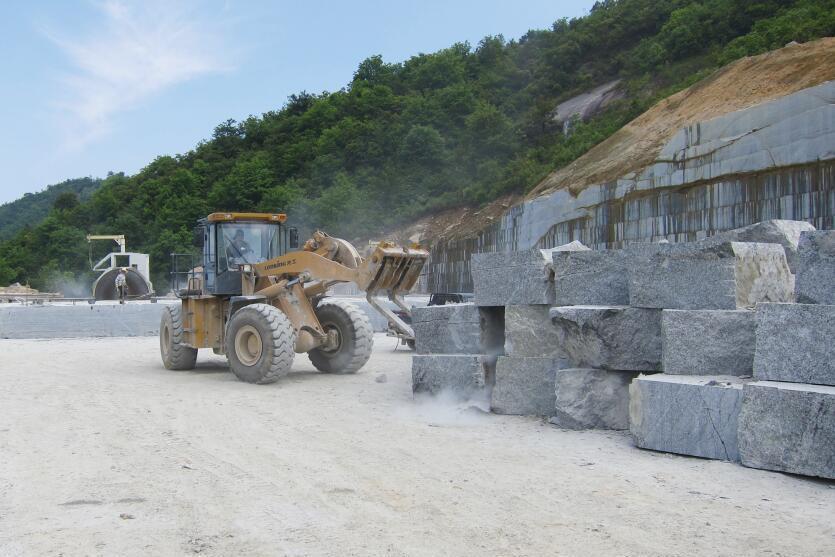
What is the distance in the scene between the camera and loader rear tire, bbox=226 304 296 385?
10.6 m

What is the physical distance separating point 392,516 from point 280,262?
7.38 m

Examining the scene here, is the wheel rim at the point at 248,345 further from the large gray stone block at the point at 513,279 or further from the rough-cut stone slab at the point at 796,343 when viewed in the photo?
the rough-cut stone slab at the point at 796,343

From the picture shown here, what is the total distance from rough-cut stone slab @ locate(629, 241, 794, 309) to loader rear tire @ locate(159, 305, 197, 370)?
27.9 feet

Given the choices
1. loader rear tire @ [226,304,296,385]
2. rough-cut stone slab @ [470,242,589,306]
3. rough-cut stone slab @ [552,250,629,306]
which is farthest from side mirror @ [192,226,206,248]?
rough-cut stone slab @ [552,250,629,306]

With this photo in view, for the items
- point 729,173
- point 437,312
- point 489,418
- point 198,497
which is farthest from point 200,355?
point 729,173

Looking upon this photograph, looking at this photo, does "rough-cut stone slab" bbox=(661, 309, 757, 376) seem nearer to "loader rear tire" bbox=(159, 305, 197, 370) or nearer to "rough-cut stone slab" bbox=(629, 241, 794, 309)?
"rough-cut stone slab" bbox=(629, 241, 794, 309)

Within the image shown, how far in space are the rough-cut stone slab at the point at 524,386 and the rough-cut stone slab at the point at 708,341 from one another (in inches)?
65.4

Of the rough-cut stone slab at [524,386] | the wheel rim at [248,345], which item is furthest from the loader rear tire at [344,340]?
the rough-cut stone slab at [524,386]

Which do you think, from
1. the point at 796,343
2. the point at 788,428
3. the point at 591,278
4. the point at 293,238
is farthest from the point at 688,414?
the point at 293,238

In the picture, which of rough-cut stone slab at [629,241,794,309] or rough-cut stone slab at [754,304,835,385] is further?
rough-cut stone slab at [629,241,794,309]

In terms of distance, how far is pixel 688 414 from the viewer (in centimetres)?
612

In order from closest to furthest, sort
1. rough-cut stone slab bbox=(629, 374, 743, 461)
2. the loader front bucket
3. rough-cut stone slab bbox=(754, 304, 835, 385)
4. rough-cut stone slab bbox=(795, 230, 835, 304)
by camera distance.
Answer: rough-cut stone slab bbox=(754, 304, 835, 385) → rough-cut stone slab bbox=(795, 230, 835, 304) → rough-cut stone slab bbox=(629, 374, 743, 461) → the loader front bucket

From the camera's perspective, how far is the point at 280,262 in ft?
37.7

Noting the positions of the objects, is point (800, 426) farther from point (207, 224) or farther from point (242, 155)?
point (242, 155)
